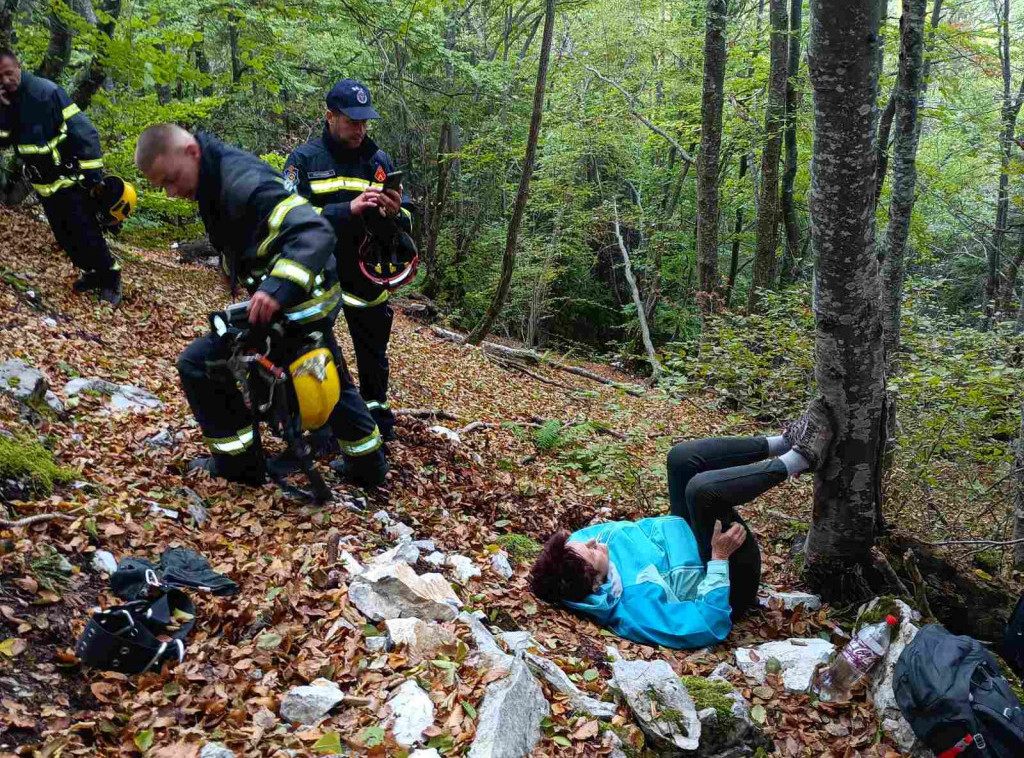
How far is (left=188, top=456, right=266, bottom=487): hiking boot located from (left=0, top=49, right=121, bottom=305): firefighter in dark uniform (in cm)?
364

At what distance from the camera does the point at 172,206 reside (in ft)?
29.6

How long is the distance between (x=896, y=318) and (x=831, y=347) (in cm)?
468

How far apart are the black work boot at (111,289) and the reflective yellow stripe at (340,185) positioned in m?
3.42

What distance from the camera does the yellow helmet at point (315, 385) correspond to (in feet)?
12.8

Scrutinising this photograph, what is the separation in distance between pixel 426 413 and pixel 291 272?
3490 mm

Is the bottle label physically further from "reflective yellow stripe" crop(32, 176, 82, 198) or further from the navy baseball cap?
"reflective yellow stripe" crop(32, 176, 82, 198)

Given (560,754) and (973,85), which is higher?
(973,85)

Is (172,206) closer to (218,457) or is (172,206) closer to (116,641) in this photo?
(218,457)

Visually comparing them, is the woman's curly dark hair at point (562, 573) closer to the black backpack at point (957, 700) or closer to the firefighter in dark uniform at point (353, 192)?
the black backpack at point (957, 700)

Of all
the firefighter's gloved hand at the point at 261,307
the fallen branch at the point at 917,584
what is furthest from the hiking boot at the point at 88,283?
the fallen branch at the point at 917,584

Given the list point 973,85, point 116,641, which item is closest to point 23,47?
point 116,641

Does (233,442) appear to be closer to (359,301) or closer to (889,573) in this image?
(359,301)

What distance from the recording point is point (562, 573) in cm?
410

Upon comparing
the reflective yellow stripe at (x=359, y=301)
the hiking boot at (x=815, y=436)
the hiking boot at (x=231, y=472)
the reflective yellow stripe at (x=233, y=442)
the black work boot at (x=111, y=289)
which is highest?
the reflective yellow stripe at (x=359, y=301)
